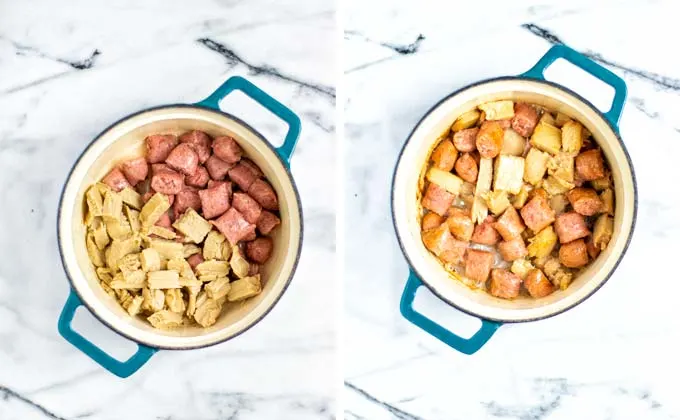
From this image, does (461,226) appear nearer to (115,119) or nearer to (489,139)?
(489,139)

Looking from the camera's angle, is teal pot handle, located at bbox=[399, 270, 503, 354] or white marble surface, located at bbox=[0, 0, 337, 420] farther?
white marble surface, located at bbox=[0, 0, 337, 420]

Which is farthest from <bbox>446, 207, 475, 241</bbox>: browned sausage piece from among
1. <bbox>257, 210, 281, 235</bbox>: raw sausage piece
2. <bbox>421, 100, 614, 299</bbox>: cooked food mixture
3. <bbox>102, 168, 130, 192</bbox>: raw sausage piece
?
<bbox>102, 168, 130, 192</bbox>: raw sausage piece

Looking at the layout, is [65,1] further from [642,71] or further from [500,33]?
[642,71]

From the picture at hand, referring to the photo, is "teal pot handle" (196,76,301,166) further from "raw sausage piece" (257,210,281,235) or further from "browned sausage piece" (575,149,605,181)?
"browned sausage piece" (575,149,605,181)

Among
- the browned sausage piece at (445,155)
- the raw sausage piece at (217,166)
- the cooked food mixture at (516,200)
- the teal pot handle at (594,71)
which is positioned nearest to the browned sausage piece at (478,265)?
the cooked food mixture at (516,200)

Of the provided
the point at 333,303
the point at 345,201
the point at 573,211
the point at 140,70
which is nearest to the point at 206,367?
the point at 333,303

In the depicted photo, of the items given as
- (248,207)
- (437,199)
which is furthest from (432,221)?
(248,207)
